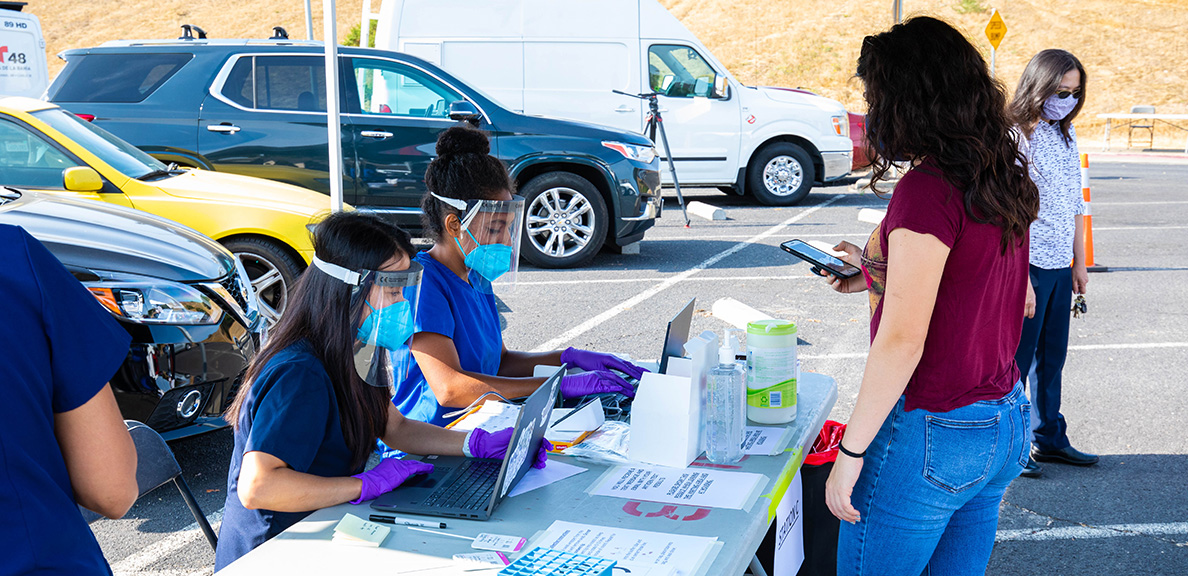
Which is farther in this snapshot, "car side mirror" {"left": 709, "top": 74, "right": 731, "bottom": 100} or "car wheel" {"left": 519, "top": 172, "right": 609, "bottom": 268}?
"car side mirror" {"left": 709, "top": 74, "right": 731, "bottom": 100}

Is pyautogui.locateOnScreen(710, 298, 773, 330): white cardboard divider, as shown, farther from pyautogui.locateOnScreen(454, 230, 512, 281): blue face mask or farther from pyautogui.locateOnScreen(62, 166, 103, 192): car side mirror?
pyautogui.locateOnScreen(62, 166, 103, 192): car side mirror

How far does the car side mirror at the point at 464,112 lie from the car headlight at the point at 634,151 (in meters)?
1.25

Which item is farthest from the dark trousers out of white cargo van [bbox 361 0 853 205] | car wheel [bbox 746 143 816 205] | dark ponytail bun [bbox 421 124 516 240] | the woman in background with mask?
car wheel [bbox 746 143 816 205]

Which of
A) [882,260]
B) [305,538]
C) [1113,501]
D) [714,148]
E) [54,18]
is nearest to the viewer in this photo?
[305,538]

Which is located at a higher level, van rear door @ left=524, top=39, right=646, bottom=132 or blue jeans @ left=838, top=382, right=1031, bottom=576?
van rear door @ left=524, top=39, right=646, bottom=132

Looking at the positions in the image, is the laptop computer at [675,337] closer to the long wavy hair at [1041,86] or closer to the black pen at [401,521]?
the black pen at [401,521]

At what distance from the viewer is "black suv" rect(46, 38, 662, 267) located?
8.32m

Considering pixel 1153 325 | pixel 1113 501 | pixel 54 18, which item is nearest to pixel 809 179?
pixel 1153 325

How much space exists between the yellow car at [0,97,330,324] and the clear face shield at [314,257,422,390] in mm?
3344

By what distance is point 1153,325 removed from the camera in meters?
7.00

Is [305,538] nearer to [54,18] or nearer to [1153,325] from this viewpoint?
[1153,325]

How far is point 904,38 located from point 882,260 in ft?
1.72

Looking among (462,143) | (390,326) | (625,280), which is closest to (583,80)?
(625,280)

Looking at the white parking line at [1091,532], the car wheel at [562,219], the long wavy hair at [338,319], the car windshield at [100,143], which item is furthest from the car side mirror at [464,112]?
the long wavy hair at [338,319]
